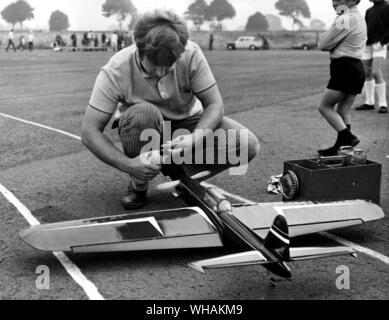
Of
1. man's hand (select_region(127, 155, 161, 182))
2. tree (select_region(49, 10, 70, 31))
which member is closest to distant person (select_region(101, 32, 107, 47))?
tree (select_region(49, 10, 70, 31))

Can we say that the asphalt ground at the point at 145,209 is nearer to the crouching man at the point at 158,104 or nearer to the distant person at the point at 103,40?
the crouching man at the point at 158,104

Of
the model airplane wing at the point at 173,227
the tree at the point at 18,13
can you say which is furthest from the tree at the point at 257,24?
the model airplane wing at the point at 173,227

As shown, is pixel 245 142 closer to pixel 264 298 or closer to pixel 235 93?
pixel 264 298

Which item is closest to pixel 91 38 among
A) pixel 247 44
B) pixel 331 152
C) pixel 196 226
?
pixel 247 44

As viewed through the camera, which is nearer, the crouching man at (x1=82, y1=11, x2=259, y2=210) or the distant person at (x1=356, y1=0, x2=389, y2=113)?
the crouching man at (x1=82, y1=11, x2=259, y2=210)

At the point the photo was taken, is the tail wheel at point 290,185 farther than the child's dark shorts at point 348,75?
No

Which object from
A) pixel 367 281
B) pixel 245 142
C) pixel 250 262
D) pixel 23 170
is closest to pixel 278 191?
pixel 245 142

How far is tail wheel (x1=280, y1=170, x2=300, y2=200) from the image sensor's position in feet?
13.3

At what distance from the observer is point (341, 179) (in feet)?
13.0

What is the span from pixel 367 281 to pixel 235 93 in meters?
9.82

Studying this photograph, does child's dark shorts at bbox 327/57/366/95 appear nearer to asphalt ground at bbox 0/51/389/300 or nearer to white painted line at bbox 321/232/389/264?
asphalt ground at bbox 0/51/389/300

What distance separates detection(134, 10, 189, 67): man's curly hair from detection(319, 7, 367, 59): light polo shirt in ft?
9.27

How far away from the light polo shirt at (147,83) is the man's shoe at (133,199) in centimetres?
76

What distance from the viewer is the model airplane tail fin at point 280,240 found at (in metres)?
2.48
